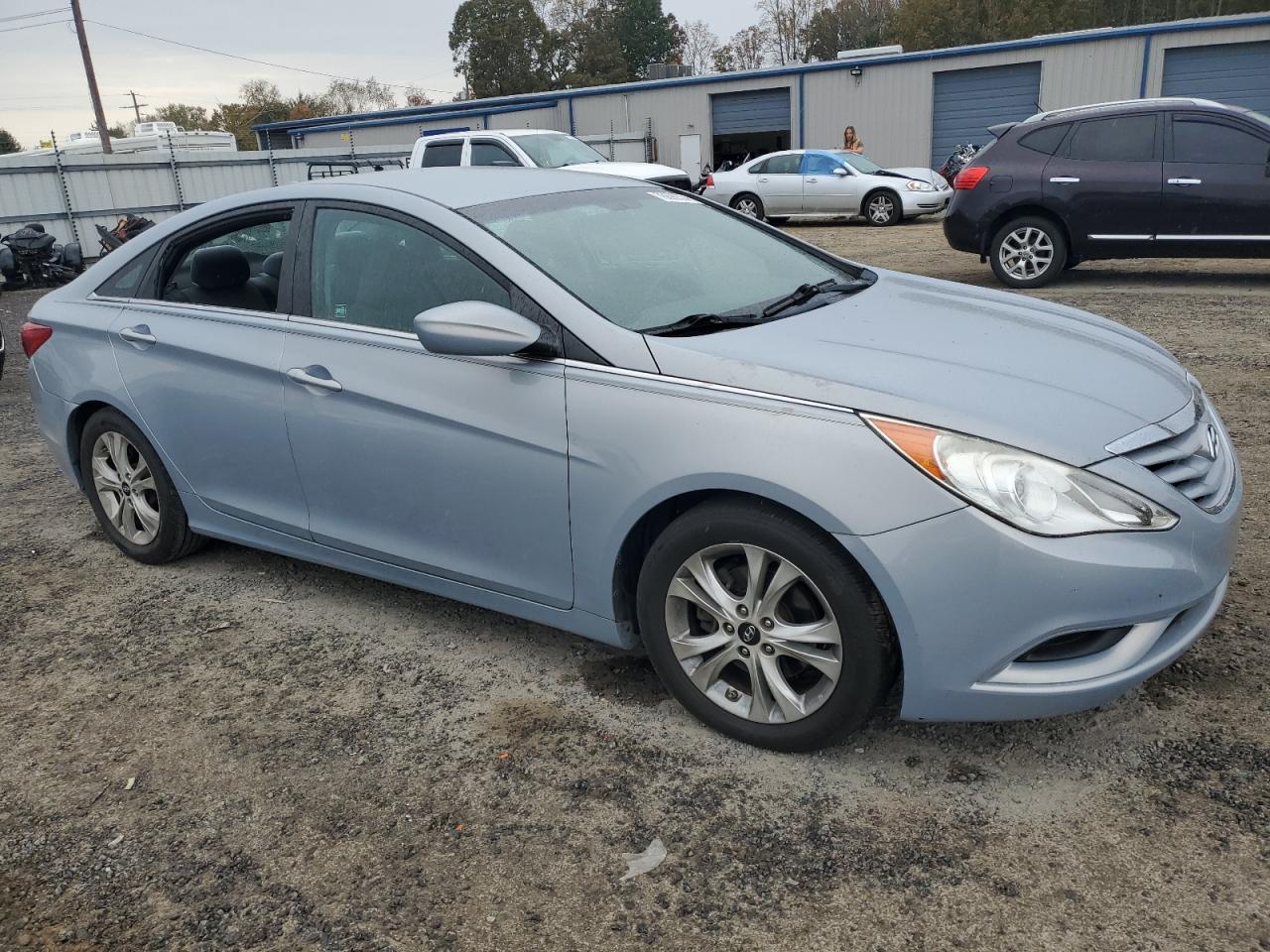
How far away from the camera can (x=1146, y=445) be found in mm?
2574

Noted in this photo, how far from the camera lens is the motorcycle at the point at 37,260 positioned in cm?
1580

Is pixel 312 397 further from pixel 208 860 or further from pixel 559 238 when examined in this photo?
pixel 208 860

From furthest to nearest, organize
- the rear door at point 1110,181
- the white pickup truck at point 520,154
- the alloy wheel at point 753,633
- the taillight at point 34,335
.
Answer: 1. the white pickup truck at point 520,154
2. the rear door at point 1110,181
3. the taillight at point 34,335
4. the alloy wheel at point 753,633

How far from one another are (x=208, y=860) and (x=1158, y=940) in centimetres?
217

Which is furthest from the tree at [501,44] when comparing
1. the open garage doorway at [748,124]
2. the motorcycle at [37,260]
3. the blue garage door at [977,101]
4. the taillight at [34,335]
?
the taillight at [34,335]

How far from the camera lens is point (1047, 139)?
9.85m

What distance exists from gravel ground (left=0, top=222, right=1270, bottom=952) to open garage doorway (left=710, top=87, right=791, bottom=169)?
93.4 ft

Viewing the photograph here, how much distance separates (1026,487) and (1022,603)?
0.27m

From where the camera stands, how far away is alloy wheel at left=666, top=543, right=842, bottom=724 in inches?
104

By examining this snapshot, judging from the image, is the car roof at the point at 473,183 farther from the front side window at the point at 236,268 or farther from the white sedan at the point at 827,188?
the white sedan at the point at 827,188

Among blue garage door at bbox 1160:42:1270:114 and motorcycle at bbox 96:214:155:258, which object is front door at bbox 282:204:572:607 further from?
blue garage door at bbox 1160:42:1270:114

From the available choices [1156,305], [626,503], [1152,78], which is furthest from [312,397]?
[1152,78]

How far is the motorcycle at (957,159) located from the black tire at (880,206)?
5.72 m

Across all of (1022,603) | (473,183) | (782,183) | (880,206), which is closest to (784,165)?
(782,183)
